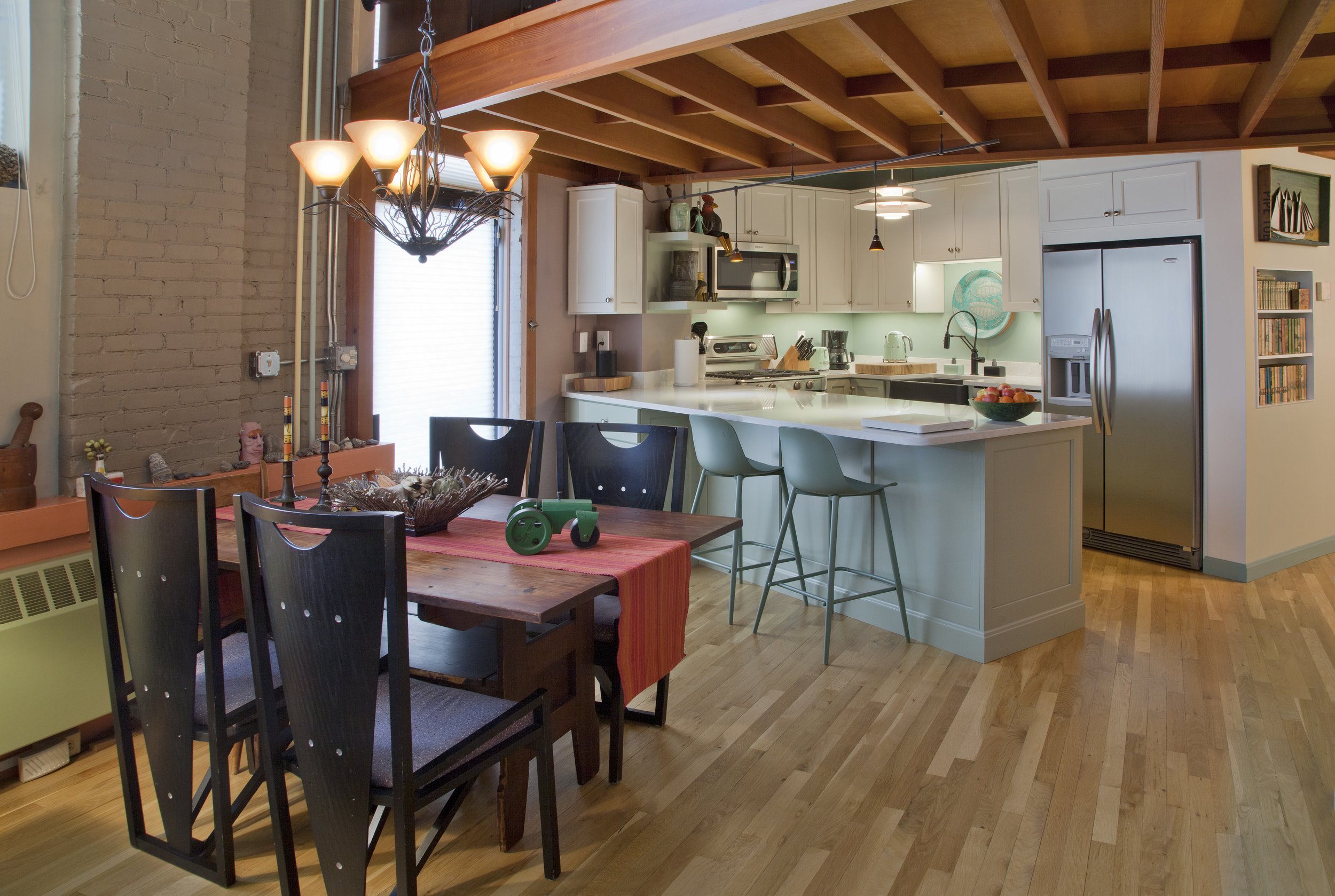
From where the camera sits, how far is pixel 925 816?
2.53 m

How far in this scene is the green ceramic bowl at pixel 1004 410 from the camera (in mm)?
3781

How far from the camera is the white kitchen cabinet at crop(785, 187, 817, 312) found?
7.24 m

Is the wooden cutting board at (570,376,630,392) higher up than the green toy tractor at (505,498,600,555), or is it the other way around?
the wooden cutting board at (570,376,630,392)

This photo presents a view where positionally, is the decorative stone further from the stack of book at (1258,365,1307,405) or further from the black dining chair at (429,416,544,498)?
the stack of book at (1258,365,1307,405)

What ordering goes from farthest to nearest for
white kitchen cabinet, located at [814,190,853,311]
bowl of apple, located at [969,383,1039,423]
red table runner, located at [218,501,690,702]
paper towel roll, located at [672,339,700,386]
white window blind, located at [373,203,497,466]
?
white kitchen cabinet, located at [814,190,853,311]
paper towel roll, located at [672,339,700,386]
white window blind, located at [373,203,497,466]
bowl of apple, located at [969,383,1039,423]
red table runner, located at [218,501,690,702]

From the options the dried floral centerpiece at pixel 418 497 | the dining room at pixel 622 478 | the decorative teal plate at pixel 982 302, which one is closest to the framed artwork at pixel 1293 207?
the dining room at pixel 622 478

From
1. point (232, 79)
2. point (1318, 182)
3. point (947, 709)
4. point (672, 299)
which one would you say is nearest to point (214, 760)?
point (947, 709)

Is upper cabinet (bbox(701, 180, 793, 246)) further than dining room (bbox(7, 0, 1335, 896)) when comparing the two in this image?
Yes

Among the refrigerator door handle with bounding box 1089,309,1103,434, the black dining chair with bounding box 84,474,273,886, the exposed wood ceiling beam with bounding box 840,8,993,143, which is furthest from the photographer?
the refrigerator door handle with bounding box 1089,309,1103,434

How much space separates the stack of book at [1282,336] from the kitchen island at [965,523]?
5.18 ft

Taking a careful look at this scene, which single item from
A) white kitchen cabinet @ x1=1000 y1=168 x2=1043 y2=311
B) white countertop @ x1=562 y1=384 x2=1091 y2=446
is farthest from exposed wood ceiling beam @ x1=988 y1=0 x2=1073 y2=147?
white kitchen cabinet @ x1=1000 y1=168 x2=1043 y2=311

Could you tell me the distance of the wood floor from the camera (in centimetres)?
227

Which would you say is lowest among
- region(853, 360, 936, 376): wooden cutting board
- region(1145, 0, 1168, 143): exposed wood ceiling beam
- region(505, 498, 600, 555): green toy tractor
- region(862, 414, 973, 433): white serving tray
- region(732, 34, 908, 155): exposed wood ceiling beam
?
region(505, 498, 600, 555): green toy tractor

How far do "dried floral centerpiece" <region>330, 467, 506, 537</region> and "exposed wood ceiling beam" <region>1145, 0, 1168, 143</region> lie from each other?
2.27 metres
